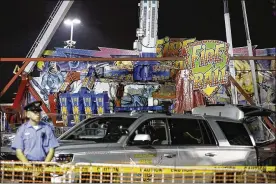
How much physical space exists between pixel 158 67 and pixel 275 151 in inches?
435

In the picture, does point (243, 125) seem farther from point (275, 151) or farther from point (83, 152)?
point (83, 152)

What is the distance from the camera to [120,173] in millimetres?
6426

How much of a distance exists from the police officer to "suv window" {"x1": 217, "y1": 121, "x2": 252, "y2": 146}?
328cm

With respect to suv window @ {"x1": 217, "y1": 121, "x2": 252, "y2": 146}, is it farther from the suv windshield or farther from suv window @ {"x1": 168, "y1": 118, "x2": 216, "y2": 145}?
the suv windshield

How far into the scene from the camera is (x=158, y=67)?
61.3ft

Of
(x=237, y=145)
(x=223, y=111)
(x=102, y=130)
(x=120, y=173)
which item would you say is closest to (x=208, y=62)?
(x=223, y=111)

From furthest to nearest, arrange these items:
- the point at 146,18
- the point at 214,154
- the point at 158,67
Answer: the point at 158,67 → the point at 146,18 → the point at 214,154

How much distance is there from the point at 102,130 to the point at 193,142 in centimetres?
176

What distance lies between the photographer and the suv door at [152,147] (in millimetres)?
7199

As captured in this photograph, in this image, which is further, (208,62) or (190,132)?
(208,62)

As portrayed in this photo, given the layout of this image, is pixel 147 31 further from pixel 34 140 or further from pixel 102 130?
pixel 34 140

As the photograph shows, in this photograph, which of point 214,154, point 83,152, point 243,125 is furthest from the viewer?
point 243,125

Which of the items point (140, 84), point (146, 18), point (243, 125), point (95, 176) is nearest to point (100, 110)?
point (140, 84)

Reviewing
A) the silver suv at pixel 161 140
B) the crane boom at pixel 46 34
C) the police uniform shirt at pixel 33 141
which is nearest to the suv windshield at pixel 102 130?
the silver suv at pixel 161 140
